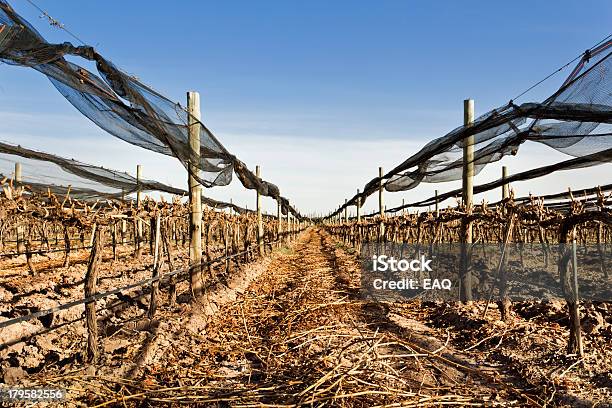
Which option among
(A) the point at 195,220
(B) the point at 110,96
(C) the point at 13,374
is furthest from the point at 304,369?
(A) the point at 195,220

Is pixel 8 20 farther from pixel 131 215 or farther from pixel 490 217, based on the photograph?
pixel 490 217

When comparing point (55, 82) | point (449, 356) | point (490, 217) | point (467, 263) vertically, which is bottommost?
point (449, 356)

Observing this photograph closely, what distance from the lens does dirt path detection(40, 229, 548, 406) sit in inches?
137

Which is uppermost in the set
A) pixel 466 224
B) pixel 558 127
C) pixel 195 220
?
pixel 558 127

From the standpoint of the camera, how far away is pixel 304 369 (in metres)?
4.07

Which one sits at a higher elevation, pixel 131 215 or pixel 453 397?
pixel 131 215

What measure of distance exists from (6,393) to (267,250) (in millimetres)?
16644

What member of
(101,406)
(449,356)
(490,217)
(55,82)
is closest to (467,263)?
(490,217)

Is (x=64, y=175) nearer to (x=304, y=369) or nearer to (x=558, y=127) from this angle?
(x=304, y=369)

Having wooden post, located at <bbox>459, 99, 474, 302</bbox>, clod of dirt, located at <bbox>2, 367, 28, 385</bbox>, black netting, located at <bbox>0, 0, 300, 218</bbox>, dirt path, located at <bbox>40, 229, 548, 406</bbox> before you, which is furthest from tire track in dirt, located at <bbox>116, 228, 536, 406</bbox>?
black netting, located at <bbox>0, 0, 300, 218</bbox>

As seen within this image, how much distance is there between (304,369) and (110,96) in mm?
3338

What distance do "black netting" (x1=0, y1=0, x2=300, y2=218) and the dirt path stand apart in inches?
99.1

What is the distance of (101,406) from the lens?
3.36m

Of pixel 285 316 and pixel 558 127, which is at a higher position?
pixel 558 127
